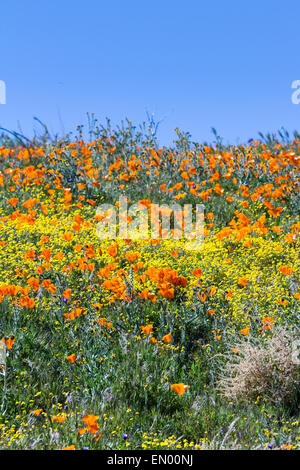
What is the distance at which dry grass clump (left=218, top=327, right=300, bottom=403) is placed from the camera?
10.8 ft

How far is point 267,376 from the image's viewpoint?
329 cm

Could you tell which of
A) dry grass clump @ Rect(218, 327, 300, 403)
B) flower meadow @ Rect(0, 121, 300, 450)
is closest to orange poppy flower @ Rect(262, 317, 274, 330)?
flower meadow @ Rect(0, 121, 300, 450)

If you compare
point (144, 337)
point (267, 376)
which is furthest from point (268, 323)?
point (144, 337)

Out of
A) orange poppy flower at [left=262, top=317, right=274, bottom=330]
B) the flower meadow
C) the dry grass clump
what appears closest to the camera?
the flower meadow

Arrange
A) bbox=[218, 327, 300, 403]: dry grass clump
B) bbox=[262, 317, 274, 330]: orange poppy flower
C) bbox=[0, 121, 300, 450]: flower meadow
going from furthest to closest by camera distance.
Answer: bbox=[262, 317, 274, 330]: orange poppy flower
bbox=[218, 327, 300, 403]: dry grass clump
bbox=[0, 121, 300, 450]: flower meadow

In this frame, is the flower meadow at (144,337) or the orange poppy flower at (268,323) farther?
the orange poppy flower at (268,323)

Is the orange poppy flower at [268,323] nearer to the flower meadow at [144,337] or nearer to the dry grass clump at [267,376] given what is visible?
the flower meadow at [144,337]

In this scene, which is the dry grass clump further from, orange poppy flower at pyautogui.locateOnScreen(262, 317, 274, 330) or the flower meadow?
orange poppy flower at pyautogui.locateOnScreen(262, 317, 274, 330)

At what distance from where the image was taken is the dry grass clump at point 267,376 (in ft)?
10.8

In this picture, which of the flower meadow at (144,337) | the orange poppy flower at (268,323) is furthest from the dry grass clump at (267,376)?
the orange poppy flower at (268,323)

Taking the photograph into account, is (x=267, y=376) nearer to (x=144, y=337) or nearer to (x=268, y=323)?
(x=268, y=323)

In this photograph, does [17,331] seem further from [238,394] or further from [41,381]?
[238,394]

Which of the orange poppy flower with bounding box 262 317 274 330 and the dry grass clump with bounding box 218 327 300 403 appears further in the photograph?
the orange poppy flower with bounding box 262 317 274 330

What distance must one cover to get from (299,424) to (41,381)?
170 centimetres
